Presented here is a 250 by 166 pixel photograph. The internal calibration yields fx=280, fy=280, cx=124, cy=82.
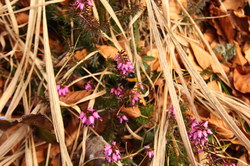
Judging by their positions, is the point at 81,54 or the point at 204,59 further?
the point at 204,59

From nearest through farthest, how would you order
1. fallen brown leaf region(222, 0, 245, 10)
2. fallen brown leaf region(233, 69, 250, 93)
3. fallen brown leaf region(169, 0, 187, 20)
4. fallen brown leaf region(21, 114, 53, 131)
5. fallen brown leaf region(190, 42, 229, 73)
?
fallen brown leaf region(21, 114, 53, 131), fallen brown leaf region(233, 69, 250, 93), fallen brown leaf region(190, 42, 229, 73), fallen brown leaf region(169, 0, 187, 20), fallen brown leaf region(222, 0, 245, 10)

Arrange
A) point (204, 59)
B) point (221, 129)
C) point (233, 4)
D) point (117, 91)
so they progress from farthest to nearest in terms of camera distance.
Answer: point (233, 4), point (204, 59), point (221, 129), point (117, 91)

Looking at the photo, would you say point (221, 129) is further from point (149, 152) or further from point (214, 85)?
point (149, 152)

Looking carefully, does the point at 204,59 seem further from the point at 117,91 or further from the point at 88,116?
the point at 88,116

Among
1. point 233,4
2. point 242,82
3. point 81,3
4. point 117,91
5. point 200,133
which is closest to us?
point 200,133

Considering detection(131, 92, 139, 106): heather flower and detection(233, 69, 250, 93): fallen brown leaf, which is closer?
detection(131, 92, 139, 106): heather flower

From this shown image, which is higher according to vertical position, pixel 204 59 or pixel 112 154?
pixel 204 59

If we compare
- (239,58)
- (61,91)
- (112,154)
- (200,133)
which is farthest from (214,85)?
(61,91)

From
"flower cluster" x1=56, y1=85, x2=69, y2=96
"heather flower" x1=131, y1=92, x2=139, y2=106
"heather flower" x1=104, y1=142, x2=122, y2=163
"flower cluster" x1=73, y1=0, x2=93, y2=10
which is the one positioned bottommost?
"heather flower" x1=104, y1=142, x2=122, y2=163

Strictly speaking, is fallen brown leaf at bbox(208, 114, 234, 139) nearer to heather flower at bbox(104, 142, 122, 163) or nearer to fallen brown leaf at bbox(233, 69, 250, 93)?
fallen brown leaf at bbox(233, 69, 250, 93)

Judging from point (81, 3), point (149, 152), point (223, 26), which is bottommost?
point (149, 152)

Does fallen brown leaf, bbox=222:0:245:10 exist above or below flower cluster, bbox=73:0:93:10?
below

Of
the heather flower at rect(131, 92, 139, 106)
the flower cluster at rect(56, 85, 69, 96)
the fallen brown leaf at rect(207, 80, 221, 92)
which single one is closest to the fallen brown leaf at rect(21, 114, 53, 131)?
the flower cluster at rect(56, 85, 69, 96)
